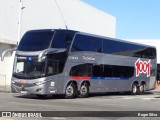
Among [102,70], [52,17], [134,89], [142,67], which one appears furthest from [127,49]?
[52,17]

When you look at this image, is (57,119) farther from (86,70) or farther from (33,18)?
(33,18)

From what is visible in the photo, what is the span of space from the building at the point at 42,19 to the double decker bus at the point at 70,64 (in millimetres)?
7583

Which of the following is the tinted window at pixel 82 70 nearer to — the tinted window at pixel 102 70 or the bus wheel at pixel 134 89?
the tinted window at pixel 102 70

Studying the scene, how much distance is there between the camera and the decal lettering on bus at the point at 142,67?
3155 cm

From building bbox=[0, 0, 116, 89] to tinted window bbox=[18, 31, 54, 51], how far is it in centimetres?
1035

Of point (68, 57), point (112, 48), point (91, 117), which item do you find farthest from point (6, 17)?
point (91, 117)

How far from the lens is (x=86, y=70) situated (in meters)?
25.7

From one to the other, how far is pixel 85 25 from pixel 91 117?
38274mm

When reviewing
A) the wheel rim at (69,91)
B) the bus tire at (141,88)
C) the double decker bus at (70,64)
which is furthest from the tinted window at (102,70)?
the bus tire at (141,88)

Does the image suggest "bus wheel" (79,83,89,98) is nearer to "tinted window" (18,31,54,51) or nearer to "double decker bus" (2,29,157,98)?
"double decker bus" (2,29,157,98)

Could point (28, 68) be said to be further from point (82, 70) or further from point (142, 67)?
point (142, 67)

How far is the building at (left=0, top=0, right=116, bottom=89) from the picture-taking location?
123ft

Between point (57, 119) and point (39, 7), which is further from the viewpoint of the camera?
point (39, 7)

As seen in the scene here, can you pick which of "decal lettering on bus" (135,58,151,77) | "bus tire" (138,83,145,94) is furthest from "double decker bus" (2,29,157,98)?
"bus tire" (138,83,145,94)
